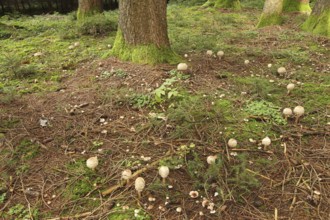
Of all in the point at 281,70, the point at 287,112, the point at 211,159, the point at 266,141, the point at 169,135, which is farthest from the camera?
the point at 281,70

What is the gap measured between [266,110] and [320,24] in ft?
17.4

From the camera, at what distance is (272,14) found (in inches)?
365

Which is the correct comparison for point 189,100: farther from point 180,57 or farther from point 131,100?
point 180,57

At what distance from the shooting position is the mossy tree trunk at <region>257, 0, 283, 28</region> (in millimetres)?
9234

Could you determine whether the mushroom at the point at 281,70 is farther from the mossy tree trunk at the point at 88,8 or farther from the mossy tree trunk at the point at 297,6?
the mossy tree trunk at the point at 88,8

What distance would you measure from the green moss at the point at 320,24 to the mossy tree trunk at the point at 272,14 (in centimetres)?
116

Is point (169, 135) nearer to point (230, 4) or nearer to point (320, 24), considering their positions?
point (320, 24)

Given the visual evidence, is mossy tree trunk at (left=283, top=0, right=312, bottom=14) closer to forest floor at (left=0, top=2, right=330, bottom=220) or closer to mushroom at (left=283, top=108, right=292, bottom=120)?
forest floor at (left=0, top=2, right=330, bottom=220)

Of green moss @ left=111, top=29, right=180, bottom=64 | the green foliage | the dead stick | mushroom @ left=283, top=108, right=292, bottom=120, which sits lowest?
the dead stick

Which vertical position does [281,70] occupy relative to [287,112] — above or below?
above

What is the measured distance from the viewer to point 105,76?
5.49 meters

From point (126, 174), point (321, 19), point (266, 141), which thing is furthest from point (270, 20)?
point (126, 174)

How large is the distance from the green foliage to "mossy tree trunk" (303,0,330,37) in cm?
477

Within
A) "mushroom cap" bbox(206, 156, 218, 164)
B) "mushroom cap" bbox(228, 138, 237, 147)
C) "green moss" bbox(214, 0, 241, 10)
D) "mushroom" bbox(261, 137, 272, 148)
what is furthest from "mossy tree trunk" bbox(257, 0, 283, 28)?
"mushroom cap" bbox(206, 156, 218, 164)
